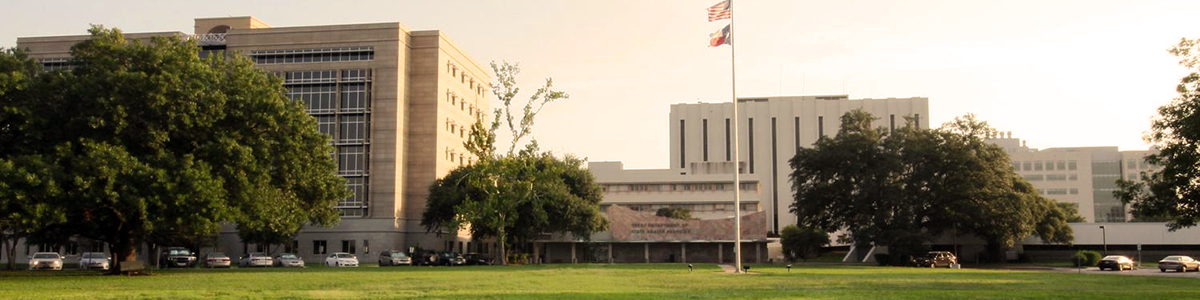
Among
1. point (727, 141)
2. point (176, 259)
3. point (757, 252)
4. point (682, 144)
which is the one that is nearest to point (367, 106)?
point (176, 259)

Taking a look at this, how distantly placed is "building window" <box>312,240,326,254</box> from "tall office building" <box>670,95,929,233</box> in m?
82.1

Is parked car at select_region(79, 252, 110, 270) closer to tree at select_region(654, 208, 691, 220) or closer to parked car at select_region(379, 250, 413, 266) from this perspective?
parked car at select_region(379, 250, 413, 266)

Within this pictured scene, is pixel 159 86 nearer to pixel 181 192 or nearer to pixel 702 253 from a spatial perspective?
pixel 181 192

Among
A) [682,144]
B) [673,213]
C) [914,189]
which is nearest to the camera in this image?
[914,189]

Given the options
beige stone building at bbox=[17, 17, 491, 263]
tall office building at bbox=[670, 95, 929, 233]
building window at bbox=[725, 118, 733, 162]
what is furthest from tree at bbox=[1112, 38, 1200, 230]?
building window at bbox=[725, 118, 733, 162]

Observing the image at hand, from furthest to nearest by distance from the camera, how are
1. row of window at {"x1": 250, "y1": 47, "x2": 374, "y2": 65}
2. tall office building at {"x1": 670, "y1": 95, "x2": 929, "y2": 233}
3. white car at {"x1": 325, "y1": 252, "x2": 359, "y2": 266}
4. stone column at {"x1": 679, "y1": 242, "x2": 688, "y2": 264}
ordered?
tall office building at {"x1": 670, "y1": 95, "x2": 929, "y2": 233}, row of window at {"x1": 250, "y1": 47, "x2": 374, "y2": 65}, stone column at {"x1": 679, "y1": 242, "x2": 688, "y2": 264}, white car at {"x1": 325, "y1": 252, "x2": 359, "y2": 266}

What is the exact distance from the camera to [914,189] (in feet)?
269

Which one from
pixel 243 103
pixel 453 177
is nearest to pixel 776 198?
pixel 453 177

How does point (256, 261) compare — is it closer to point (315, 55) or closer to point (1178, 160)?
point (315, 55)

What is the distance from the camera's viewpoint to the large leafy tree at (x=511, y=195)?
252 feet

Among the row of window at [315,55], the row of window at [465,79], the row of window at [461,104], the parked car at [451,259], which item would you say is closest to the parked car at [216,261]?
the parked car at [451,259]

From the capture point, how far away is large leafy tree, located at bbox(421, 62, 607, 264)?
76.8 m

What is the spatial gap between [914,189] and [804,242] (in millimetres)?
27036

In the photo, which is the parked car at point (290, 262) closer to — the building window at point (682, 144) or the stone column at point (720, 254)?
the stone column at point (720, 254)
